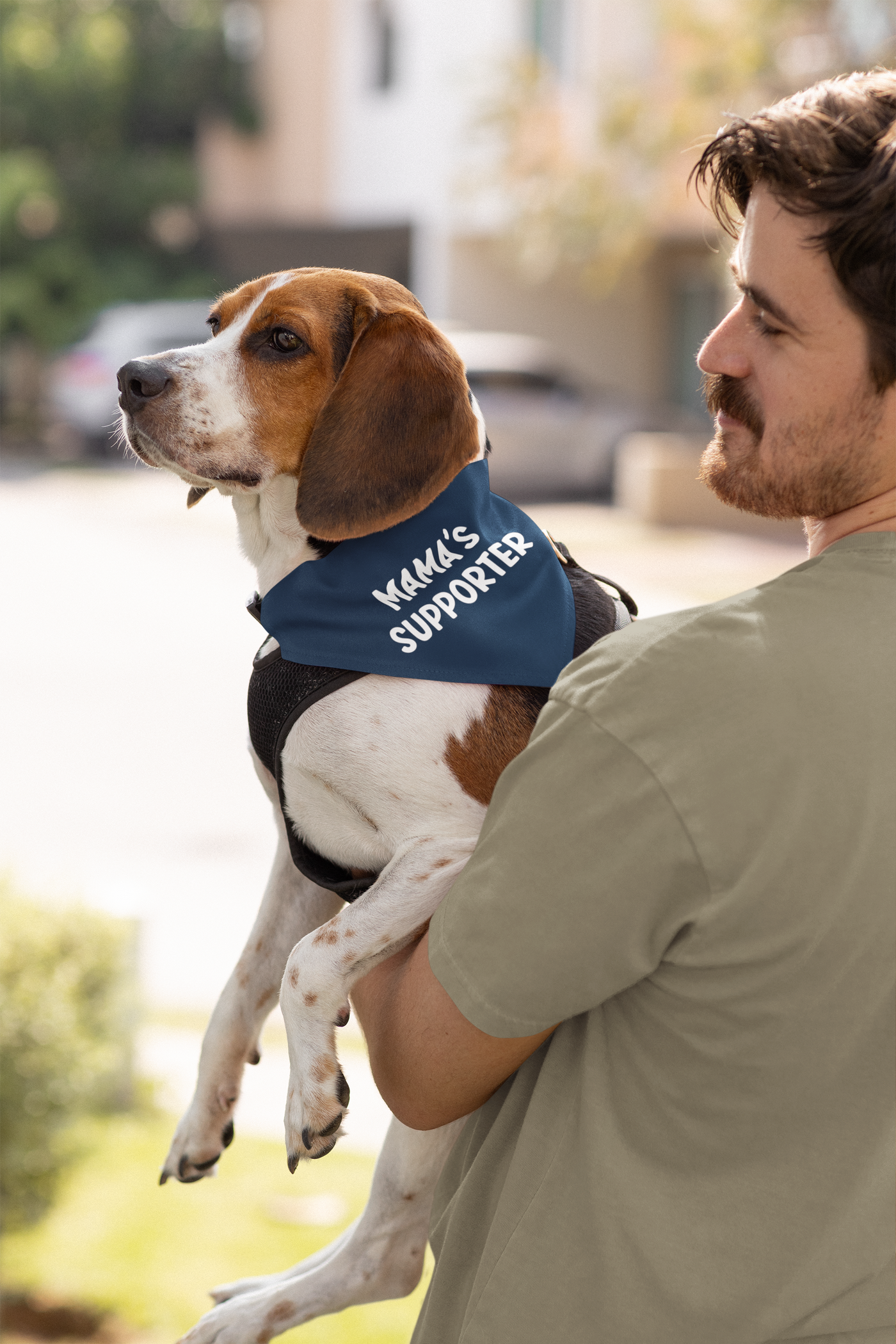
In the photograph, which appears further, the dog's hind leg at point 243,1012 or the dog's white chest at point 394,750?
the dog's hind leg at point 243,1012

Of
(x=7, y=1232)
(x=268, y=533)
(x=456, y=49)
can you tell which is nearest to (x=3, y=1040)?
(x=7, y=1232)

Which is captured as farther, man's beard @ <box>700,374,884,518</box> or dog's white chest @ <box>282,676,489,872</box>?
dog's white chest @ <box>282,676,489,872</box>

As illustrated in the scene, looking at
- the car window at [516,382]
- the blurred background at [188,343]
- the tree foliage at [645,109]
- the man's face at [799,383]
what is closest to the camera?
the man's face at [799,383]

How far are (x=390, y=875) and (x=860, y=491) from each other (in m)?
0.78

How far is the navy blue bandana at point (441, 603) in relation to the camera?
1.76 meters

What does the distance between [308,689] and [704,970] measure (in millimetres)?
757

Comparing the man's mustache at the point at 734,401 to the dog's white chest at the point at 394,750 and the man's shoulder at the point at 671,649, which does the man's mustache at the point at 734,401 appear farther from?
the dog's white chest at the point at 394,750

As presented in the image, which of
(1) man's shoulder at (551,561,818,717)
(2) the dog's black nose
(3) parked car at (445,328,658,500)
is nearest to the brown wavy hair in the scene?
(1) man's shoulder at (551,561,818,717)

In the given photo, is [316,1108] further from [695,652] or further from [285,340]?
[285,340]

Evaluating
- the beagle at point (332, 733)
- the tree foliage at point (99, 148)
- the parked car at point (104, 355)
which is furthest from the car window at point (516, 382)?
the beagle at point (332, 733)

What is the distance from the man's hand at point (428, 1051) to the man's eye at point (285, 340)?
102 cm

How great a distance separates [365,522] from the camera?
1.88 m

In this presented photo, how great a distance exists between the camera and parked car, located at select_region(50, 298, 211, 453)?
59.7ft

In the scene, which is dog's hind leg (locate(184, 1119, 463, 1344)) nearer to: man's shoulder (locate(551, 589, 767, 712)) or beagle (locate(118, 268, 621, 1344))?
beagle (locate(118, 268, 621, 1344))
